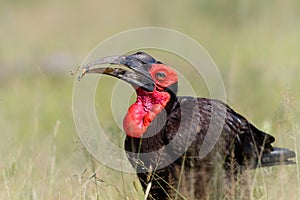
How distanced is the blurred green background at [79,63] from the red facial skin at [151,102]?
1.16 ft

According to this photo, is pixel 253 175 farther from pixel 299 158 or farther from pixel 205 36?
pixel 205 36

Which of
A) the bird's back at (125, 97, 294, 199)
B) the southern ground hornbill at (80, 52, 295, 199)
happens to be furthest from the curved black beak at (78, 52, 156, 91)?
the bird's back at (125, 97, 294, 199)

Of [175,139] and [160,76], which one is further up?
[160,76]

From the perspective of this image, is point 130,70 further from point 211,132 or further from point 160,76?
point 211,132

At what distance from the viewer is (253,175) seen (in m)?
5.53

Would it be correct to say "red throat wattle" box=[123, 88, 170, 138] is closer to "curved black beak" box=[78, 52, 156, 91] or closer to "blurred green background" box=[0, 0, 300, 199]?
"curved black beak" box=[78, 52, 156, 91]

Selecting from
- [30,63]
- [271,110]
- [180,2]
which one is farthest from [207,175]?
[180,2]

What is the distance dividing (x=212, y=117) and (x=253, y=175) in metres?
0.50

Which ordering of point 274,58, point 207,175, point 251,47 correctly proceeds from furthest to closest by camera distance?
point 251,47
point 274,58
point 207,175

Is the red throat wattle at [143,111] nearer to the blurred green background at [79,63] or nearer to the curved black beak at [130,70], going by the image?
the curved black beak at [130,70]

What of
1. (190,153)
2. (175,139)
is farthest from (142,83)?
(190,153)

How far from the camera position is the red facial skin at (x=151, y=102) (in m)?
5.20

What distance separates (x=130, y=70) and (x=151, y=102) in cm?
24

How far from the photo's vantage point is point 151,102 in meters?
5.29
